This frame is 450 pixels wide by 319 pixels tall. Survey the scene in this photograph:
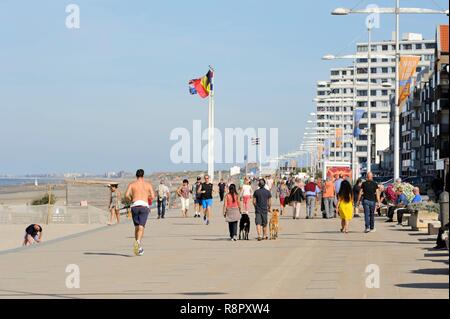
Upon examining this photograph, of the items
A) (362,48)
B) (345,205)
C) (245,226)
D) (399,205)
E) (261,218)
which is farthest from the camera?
(362,48)

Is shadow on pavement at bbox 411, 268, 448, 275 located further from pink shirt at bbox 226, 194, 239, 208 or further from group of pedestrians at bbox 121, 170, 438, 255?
pink shirt at bbox 226, 194, 239, 208

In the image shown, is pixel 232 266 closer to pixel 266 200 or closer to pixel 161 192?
pixel 266 200

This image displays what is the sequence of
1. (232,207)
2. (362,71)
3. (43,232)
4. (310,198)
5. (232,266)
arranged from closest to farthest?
(232,266), (232,207), (43,232), (310,198), (362,71)

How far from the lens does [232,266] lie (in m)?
17.7

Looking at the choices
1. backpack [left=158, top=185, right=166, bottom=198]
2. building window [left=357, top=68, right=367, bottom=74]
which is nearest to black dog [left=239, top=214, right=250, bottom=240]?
backpack [left=158, top=185, right=166, bottom=198]

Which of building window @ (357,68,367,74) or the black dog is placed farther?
building window @ (357,68,367,74)

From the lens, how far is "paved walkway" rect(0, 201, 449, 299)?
1362cm

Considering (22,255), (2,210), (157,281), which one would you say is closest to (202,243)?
(22,255)

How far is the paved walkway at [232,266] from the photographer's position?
44.7 ft

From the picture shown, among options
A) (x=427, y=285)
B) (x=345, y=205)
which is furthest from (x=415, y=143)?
(x=427, y=285)

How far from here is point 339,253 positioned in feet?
66.4
